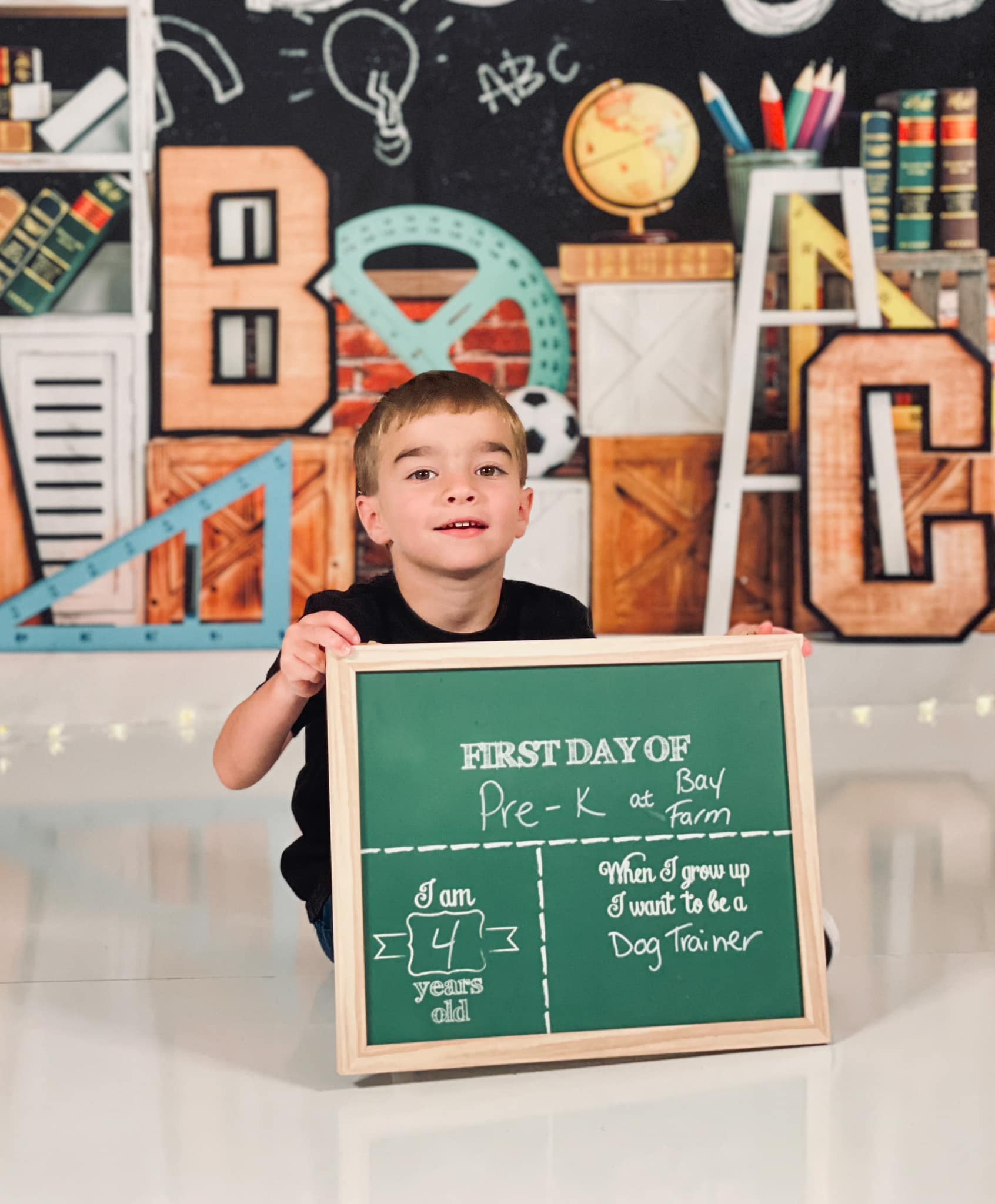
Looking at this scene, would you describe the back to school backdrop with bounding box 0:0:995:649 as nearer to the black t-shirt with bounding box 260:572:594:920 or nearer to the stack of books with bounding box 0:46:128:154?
the stack of books with bounding box 0:46:128:154

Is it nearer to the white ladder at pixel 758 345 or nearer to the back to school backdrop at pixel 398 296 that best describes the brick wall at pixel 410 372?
the back to school backdrop at pixel 398 296

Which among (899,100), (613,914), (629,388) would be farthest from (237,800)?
(899,100)

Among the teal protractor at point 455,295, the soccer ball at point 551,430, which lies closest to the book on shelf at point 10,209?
Answer: the teal protractor at point 455,295

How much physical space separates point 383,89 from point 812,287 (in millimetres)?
1346

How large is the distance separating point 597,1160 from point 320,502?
2.81 metres

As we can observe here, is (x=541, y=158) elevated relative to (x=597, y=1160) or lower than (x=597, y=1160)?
elevated

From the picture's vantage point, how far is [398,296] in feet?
12.0

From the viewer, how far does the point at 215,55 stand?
3.57 m

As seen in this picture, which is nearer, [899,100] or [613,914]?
[613,914]

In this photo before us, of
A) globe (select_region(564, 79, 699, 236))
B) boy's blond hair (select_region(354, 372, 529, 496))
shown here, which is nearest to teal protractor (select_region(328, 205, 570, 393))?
globe (select_region(564, 79, 699, 236))

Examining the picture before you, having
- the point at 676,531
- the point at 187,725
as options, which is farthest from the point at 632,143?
the point at 187,725

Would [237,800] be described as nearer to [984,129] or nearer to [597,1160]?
[597,1160]

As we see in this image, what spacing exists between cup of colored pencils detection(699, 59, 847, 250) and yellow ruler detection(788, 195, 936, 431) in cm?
7

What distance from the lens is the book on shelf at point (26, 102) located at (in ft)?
11.7
